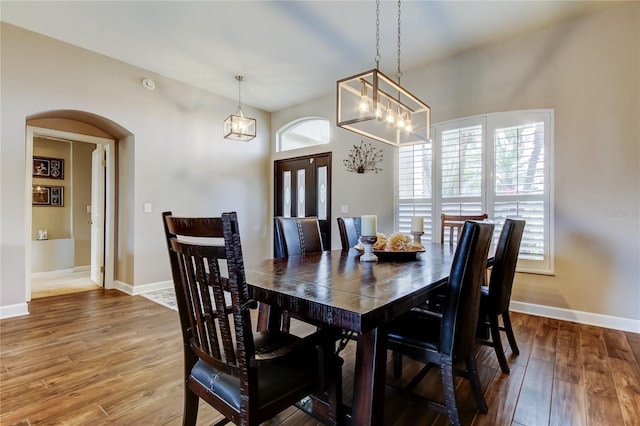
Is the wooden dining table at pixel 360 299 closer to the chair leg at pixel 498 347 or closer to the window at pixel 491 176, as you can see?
the chair leg at pixel 498 347

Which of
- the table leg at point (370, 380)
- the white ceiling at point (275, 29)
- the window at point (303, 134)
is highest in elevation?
the white ceiling at point (275, 29)

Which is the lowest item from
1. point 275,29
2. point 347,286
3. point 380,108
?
point 347,286

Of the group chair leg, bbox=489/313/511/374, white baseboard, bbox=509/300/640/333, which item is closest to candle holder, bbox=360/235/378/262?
chair leg, bbox=489/313/511/374

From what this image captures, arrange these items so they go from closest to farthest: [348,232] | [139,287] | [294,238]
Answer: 1. [294,238]
2. [348,232]
3. [139,287]

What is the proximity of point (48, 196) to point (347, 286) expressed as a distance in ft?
21.5

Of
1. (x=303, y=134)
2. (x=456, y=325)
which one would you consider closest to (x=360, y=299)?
(x=456, y=325)

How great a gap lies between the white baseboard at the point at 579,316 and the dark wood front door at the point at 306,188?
262cm

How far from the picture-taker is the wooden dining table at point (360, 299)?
101cm

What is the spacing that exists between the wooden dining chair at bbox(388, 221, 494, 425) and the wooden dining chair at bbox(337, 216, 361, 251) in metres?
1.29

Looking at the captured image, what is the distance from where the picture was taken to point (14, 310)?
3.12 meters

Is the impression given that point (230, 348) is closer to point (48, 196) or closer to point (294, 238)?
point (294, 238)

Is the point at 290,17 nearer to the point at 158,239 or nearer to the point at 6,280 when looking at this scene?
the point at 158,239

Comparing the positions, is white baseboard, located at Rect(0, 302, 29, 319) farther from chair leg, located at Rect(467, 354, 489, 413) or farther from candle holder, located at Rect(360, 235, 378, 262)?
chair leg, located at Rect(467, 354, 489, 413)

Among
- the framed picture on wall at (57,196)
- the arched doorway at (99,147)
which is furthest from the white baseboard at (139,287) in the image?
the framed picture on wall at (57,196)
